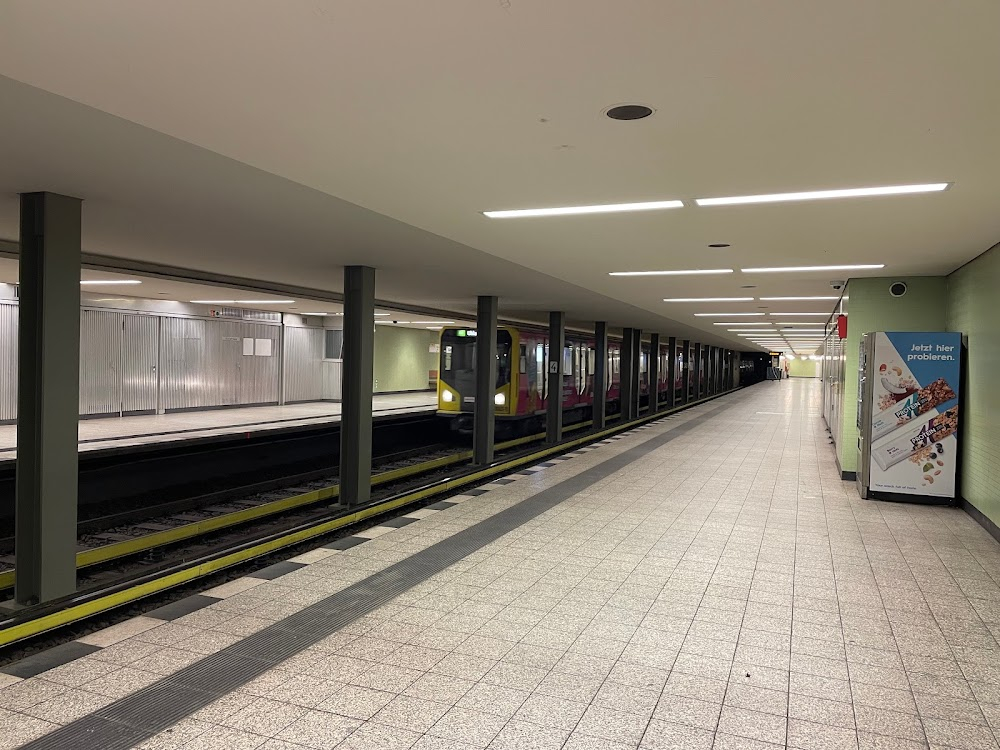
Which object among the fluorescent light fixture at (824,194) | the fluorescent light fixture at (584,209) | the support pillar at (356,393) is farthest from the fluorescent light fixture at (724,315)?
the fluorescent light fixture at (824,194)

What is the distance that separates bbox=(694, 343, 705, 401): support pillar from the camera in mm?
31614

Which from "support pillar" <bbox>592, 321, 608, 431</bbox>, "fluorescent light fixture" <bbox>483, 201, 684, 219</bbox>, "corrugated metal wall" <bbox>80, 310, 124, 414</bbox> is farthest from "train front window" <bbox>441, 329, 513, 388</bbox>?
"fluorescent light fixture" <bbox>483, 201, 684, 219</bbox>

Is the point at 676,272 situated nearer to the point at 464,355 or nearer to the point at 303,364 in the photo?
the point at 464,355

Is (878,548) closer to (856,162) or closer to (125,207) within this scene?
(856,162)

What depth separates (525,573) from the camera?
16.8ft

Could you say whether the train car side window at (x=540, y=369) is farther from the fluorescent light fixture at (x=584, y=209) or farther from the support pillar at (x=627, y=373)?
the fluorescent light fixture at (x=584, y=209)

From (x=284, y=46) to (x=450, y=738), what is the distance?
9.41 feet

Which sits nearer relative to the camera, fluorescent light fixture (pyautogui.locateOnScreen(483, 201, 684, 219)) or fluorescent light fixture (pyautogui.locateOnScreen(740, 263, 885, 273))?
fluorescent light fixture (pyautogui.locateOnScreen(483, 201, 684, 219))

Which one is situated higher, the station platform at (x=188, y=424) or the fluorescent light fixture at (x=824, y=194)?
the fluorescent light fixture at (x=824, y=194)

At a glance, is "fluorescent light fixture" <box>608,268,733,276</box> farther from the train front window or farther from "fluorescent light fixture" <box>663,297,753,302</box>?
the train front window

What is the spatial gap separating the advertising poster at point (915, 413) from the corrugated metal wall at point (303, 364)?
55.6 ft

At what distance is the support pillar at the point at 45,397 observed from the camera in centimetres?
436

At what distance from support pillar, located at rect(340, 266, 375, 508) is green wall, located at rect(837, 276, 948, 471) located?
6.52 metres

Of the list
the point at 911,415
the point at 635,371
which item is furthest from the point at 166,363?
the point at 911,415
